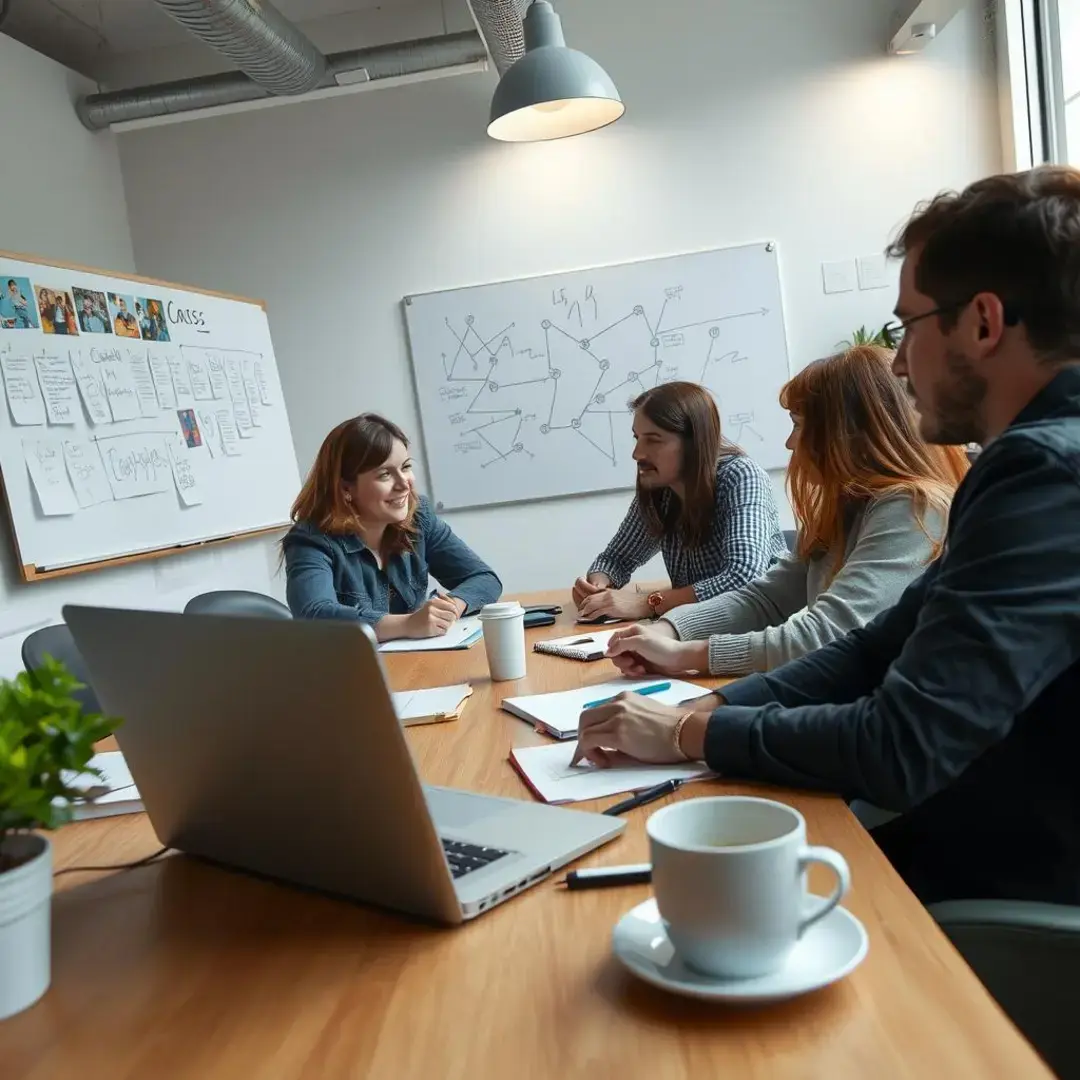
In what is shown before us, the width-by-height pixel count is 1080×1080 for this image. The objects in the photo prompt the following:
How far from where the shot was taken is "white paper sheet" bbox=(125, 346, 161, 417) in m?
3.38

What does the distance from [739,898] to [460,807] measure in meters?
0.44

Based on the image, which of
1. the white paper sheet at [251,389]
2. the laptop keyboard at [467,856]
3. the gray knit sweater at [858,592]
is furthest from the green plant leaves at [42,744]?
the white paper sheet at [251,389]

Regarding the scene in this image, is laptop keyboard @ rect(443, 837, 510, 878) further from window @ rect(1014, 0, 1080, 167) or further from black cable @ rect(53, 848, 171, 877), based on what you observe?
window @ rect(1014, 0, 1080, 167)

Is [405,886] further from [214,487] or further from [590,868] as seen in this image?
[214,487]

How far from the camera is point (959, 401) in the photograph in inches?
43.9

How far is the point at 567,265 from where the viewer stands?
4.11 meters

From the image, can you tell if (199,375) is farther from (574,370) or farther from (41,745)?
(41,745)

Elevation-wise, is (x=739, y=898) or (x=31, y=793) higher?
(x=31, y=793)

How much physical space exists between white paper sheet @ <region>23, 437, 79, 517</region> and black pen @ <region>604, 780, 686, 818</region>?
250cm

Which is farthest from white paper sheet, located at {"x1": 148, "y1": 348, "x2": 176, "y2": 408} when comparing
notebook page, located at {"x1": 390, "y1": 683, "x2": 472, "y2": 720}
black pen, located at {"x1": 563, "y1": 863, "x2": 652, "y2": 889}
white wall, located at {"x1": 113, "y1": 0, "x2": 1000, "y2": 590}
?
black pen, located at {"x1": 563, "y1": 863, "x2": 652, "y2": 889}

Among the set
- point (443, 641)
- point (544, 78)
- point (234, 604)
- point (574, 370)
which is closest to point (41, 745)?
point (443, 641)

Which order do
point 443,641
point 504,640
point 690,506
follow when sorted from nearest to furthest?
point 504,640
point 443,641
point 690,506

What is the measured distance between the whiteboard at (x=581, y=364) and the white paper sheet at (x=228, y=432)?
762 millimetres

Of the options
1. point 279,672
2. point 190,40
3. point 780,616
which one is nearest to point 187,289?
point 190,40
